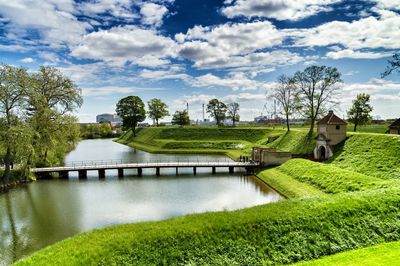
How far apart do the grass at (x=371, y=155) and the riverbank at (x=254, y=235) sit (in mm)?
9928

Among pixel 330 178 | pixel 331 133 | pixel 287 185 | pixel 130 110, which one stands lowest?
pixel 287 185

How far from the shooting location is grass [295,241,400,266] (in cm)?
1099

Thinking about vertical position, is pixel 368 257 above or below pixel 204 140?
below

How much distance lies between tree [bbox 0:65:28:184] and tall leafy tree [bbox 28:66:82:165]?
1.50 m

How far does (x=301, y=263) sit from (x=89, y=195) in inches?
813

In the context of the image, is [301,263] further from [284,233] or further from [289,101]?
[289,101]

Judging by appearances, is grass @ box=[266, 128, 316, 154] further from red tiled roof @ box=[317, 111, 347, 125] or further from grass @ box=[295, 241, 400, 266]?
grass @ box=[295, 241, 400, 266]

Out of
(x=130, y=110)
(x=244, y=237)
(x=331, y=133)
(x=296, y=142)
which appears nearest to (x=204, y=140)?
(x=296, y=142)

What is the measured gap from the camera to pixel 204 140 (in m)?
70.9

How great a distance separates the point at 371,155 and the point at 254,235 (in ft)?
70.7

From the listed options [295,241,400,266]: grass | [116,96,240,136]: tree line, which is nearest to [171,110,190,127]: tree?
[116,96,240,136]: tree line

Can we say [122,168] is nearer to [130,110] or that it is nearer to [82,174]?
[82,174]

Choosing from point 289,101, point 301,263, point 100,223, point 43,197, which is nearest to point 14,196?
point 43,197

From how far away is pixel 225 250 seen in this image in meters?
12.6
